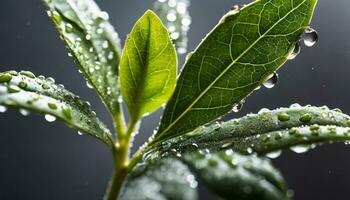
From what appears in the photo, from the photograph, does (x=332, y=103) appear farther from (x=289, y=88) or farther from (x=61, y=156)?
A: (x=61, y=156)

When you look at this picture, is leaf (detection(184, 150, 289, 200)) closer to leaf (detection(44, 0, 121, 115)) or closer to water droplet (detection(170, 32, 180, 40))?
leaf (detection(44, 0, 121, 115))

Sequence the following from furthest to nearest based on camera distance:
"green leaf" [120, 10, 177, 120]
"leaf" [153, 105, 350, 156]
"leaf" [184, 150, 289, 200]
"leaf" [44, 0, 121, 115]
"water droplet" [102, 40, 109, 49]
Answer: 1. "water droplet" [102, 40, 109, 49]
2. "leaf" [44, 0, 121, 115]
3. "green leaf" [120, 10, 177, 120]
4. "leaf" [153, 105, 350, 156]
5. "leaf" [184, 150, 289, 200]

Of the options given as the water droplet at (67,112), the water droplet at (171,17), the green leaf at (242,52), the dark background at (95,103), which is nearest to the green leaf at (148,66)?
the green leaf at (242,52)

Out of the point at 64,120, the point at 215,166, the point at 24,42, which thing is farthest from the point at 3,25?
the point at 215,166

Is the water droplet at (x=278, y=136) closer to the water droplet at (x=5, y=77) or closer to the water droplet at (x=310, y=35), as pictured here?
the water droplet at (x=310, y=35)

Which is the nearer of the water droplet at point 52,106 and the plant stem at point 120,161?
the water droplet at point 52,106

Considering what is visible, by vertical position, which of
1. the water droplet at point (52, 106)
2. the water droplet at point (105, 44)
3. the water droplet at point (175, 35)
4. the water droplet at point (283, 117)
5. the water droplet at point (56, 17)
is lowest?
the water droplet at point (283, 117)

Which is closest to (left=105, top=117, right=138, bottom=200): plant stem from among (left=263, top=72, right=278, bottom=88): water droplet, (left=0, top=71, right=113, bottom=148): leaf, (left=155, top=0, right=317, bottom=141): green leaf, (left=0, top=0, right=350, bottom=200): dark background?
(left=0, top=71, right=113, bottom=148): leaf

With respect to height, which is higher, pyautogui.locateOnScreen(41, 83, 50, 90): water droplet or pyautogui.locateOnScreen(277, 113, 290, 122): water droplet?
pyautogui.locateOnScreen(41, 83, 50, 90): water droplet
